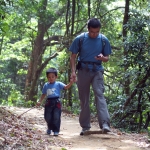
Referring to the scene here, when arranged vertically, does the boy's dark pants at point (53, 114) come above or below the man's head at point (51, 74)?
below

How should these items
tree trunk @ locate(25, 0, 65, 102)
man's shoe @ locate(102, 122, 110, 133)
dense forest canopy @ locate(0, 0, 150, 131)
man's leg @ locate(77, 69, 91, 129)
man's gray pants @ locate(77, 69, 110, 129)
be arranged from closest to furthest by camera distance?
man's shoe @ locate(102, 122, 110, 133) < man's gray pants @ locate(77, 69, 110, 129) < man's leg @ locate(77, 69, 91, 129) < dense forest canopy @ locate(0, 0, 150, 131) < tree trunk @ locate(25, 0, 65, 102)

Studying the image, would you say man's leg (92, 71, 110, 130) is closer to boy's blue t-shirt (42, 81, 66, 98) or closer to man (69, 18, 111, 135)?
man (69, 18, 111, 135)

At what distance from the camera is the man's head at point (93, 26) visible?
5477 mm

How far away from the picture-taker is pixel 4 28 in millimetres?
5023

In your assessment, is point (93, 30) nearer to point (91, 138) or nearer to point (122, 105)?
point (91, 138)

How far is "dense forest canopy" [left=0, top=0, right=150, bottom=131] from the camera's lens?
28.3 feet

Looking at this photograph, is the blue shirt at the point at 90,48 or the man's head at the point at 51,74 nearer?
the blue shirt at the point at 90,48

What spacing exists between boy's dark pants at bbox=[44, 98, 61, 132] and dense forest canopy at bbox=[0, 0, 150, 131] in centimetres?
150

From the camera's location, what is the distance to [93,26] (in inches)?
216

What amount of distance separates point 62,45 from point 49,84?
31.7 feet

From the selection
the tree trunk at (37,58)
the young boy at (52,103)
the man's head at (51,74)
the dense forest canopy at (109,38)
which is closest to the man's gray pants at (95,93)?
the young boy at (52,103)

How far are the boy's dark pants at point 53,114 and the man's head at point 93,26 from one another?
1360mm

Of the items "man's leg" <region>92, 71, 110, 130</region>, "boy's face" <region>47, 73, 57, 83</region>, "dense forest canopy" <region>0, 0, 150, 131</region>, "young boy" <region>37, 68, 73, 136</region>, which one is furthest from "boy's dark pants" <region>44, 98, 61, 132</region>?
"dense forest canopy" <region>0, 0, 150, 131</region>

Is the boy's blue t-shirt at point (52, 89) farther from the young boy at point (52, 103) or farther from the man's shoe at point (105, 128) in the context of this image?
the man's shoe at point (105, 128)
